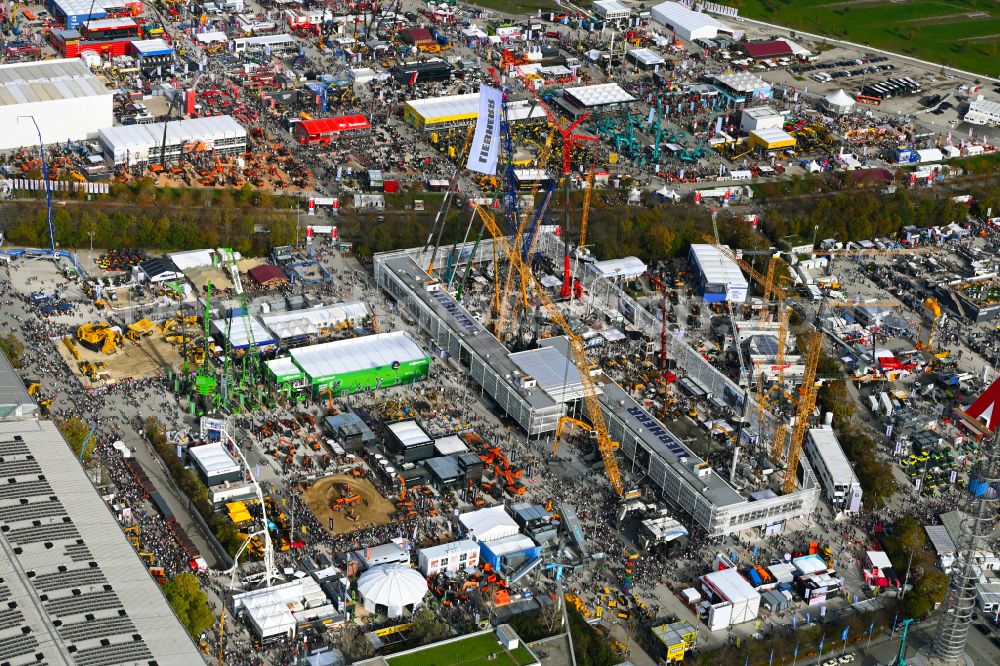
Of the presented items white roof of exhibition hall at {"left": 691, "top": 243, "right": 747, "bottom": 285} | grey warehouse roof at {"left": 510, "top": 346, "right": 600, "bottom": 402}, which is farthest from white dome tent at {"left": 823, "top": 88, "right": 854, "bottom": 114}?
grey warehouse roof at {"left": 510, "top": 346, "right": 600, "bottom": 402}

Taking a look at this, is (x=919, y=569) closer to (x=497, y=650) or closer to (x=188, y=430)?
(x=497, y=650)

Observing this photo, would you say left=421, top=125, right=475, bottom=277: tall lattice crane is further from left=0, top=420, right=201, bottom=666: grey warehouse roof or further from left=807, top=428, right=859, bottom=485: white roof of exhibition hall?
left=0, top=420, right=201, bottom=666: grey warehouse roof

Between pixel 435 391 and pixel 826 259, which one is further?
pixel 826 259

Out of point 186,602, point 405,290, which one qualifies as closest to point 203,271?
point 405,290

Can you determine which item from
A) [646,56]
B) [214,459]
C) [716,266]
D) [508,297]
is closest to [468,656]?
[214,459]

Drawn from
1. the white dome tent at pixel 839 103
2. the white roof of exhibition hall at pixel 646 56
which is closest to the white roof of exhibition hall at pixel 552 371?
the white dome tent at pixel 839 103
